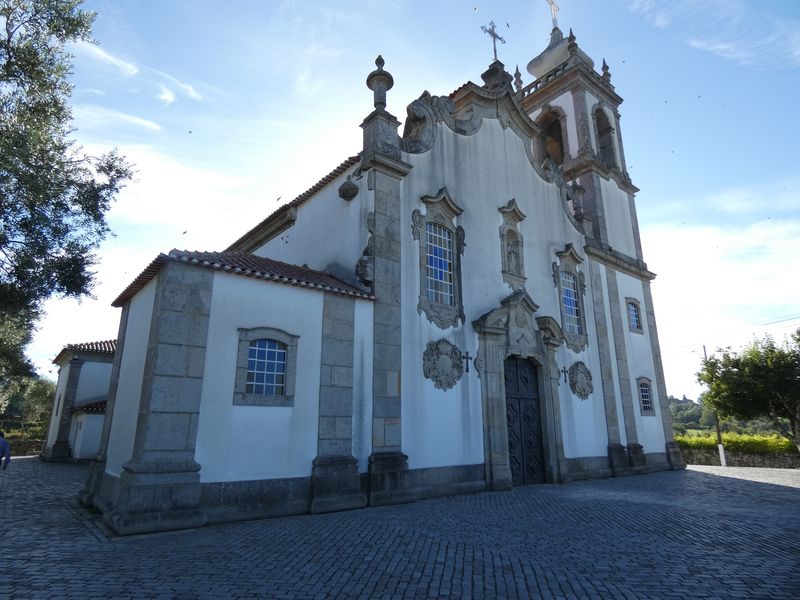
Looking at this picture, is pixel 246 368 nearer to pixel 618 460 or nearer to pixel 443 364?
pixel 443 364

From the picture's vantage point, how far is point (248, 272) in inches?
324

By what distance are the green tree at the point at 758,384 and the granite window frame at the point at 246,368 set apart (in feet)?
72.2

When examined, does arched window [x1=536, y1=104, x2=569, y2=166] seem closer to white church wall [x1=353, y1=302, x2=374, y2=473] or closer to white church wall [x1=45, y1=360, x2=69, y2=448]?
white church wall [x1=353, y1=302, x2=374, y2=473]

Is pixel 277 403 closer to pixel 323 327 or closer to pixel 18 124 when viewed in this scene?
pixel 323 327

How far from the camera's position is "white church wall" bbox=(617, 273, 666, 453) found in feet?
53.3

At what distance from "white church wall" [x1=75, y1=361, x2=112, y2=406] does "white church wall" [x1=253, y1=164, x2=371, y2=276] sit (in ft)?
41.1

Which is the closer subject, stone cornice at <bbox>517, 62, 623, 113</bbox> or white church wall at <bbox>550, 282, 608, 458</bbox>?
white church wall at <bbox>550, 282, 608, 458</bbox>

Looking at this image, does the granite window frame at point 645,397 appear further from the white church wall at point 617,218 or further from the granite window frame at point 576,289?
the white church wall at point 617,218

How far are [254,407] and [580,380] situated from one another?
33.4 ft

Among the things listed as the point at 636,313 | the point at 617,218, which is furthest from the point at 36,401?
the point at 617,218

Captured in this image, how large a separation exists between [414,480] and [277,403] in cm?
348

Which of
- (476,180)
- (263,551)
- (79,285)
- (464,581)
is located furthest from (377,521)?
(79,285)

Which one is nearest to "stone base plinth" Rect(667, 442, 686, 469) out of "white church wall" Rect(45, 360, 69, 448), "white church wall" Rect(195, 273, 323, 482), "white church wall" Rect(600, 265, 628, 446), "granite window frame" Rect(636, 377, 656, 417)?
"granite window frame" Rect(636, 377, 656, 417)

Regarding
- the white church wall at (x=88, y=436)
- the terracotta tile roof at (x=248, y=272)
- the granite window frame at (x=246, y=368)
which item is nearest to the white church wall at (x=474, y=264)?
the terracotta tile roof at (x=248, y=272)
